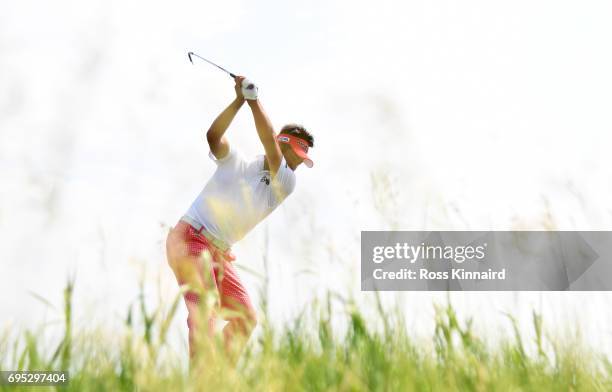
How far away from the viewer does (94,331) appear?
2.24 meters

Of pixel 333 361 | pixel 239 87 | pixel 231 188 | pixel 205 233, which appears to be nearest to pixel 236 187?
pixel 231 188

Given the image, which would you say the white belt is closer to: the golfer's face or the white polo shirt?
the white polo shirt

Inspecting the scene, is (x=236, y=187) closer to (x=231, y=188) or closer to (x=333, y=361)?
(x=231, y=188)

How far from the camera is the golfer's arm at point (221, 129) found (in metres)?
3.59

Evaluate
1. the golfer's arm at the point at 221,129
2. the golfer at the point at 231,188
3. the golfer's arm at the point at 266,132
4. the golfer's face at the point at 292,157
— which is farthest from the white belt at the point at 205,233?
the golfer's face at the point at 292,157

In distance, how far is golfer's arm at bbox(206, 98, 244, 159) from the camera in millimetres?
3592

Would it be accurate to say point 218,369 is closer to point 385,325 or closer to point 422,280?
point 385,325

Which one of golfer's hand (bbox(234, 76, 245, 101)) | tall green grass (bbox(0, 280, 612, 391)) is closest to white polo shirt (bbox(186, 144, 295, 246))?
golfer's hand (bbox(234, 76, 245, 101))

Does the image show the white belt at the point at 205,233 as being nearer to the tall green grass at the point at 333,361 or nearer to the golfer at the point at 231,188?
the golfer at the point at 231,188

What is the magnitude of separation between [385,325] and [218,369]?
593mm

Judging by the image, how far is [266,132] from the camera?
3525 mm

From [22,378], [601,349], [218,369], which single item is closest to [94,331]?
[22,378]

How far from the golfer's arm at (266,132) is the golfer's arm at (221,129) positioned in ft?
0.31

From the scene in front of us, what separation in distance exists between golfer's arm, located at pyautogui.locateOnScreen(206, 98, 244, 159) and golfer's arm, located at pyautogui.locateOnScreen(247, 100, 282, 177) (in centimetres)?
9
